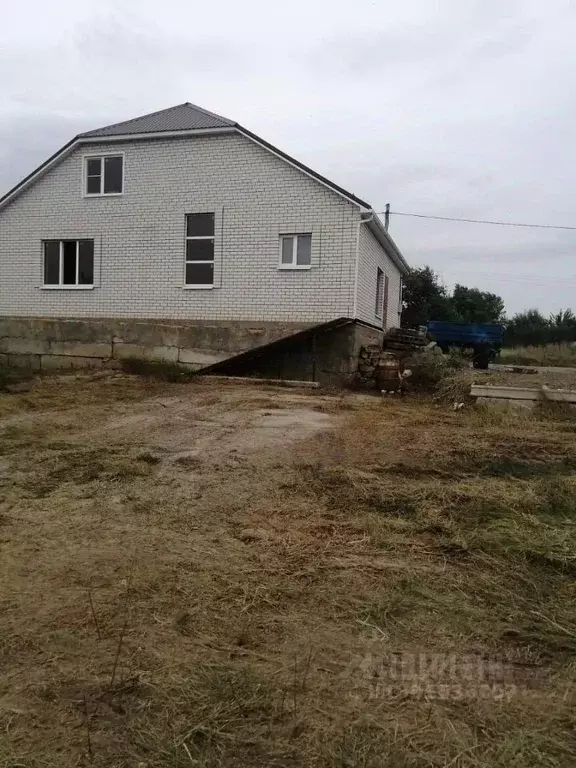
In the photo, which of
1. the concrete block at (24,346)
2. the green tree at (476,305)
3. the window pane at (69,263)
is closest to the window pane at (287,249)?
the window pane at (69,263)

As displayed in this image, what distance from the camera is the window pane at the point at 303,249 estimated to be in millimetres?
13671

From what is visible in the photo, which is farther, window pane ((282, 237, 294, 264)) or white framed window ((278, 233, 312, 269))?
window pane ((282, 237, 294, 264))

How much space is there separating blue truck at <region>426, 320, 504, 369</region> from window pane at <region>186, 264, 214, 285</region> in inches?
477

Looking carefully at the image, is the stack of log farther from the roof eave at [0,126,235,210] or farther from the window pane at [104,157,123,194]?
the window pane at [104,157,123,194]

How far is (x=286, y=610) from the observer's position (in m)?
2.98

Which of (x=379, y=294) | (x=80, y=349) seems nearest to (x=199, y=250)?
(x=80, y=349)

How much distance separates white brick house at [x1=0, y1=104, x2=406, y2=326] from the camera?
1345cm

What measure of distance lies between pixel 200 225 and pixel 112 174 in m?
3.02

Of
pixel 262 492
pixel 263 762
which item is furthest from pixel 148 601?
pixel 262 492

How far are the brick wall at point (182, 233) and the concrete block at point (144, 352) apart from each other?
88 cm

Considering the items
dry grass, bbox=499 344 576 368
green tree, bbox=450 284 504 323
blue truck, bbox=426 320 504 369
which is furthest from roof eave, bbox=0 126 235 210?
green tree, bbox=450 284 504 323

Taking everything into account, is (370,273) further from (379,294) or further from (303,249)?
(303,249)

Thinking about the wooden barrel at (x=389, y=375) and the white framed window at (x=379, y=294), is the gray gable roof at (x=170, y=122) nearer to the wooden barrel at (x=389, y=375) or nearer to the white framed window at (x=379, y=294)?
the white framed window at (x=379, y=294)

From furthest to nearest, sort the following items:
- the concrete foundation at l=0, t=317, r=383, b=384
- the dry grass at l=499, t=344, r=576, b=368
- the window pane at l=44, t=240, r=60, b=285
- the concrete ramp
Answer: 1. the dry grass at l=499, t=344, r=576, b=368
2. the window pane at l=44, t=240, r=60, b=285
3. the concrete foundation at l=0, t=317, r=383, b=384
4. the concrete ramp
